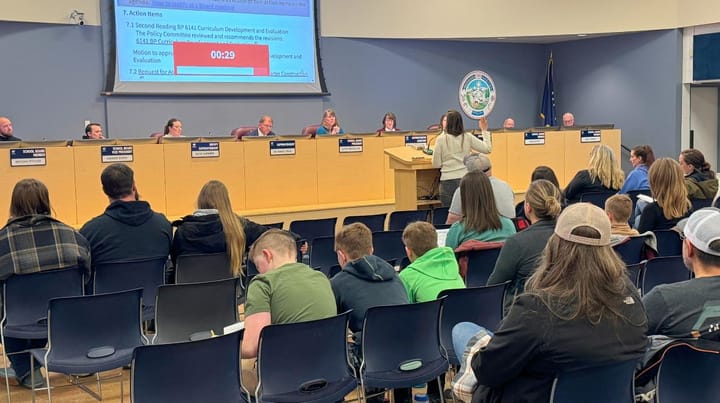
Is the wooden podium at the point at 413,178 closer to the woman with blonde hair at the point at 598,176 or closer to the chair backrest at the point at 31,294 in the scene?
the woman with blonde hair at the point at 598,176

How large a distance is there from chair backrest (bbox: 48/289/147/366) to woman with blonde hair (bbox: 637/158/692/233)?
377 centimetres

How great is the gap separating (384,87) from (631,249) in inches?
341

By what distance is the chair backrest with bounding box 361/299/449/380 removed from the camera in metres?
Answer: 3.36

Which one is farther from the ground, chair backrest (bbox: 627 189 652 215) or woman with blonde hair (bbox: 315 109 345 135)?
woman with blonde hair (bbox: 315 109 345 135)

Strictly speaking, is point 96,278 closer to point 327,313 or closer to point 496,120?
point 327,313

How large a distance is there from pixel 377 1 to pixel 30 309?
31.6 feet

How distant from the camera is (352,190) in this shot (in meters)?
9.45

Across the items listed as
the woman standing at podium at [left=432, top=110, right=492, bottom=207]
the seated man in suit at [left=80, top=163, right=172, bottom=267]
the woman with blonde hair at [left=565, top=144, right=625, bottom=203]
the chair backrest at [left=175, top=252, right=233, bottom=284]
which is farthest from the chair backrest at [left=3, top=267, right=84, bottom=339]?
the woman with blonde hair at [left=565, top=144, right=625, bottom=203]

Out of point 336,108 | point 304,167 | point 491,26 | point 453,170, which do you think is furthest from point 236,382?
point 491,26

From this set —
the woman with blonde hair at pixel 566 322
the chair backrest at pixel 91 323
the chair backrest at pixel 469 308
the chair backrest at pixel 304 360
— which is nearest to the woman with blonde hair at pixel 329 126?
the chair backrest at pixel 91 323

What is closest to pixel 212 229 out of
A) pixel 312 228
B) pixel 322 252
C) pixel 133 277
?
pixel 133 277

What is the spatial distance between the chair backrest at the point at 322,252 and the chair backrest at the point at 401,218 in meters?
0.99

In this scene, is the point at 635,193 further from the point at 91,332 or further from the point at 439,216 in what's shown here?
the point at 91,332

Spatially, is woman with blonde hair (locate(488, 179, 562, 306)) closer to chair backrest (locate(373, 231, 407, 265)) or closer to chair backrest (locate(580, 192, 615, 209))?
chair backrest (locate(373, 231, 407, 265))
